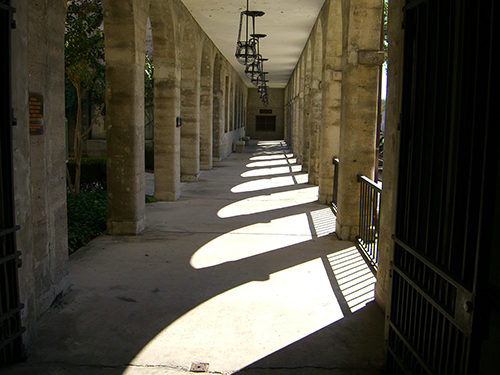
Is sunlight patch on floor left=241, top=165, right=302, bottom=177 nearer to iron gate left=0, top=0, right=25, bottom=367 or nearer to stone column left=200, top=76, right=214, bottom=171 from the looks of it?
stone column left=200, top=76, right=214, bottom=171

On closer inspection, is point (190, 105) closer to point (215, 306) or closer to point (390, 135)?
point (215, 306)

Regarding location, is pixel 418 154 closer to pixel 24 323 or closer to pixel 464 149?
pixel 464 149

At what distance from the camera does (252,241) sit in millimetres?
6277

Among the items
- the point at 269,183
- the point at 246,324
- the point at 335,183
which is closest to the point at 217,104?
the point at 269,183

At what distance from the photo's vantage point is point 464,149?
2191mm

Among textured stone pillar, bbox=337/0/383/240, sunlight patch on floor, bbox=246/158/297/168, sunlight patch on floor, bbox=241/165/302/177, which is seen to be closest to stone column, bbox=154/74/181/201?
textured stone pillar, bbox=337/0/383/240

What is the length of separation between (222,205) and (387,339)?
238 inches

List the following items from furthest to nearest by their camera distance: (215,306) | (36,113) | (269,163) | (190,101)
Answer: (269,163)
(190,101)
(215,306)
(36,113)

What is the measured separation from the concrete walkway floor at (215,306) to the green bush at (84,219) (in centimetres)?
22

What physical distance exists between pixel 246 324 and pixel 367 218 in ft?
9.39

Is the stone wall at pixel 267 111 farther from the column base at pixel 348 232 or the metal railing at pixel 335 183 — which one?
the column base at pixel 348 232

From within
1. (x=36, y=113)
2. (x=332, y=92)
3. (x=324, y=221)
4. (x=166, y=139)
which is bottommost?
(x=324, y=221)

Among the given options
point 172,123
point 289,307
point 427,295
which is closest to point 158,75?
point 172,123

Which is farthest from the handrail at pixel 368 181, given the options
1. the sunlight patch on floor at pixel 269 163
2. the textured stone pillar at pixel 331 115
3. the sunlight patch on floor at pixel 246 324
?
the sunlight patch on floor at pixel 269 163
